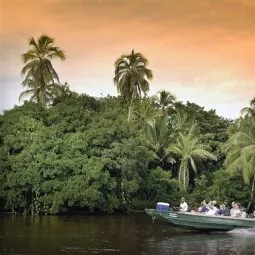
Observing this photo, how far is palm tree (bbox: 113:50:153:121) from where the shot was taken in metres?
44.0

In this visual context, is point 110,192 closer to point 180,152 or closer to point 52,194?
point 52,194

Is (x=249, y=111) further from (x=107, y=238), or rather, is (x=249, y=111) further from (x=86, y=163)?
(x=107, y=238)

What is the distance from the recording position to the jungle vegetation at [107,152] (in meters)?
32.7

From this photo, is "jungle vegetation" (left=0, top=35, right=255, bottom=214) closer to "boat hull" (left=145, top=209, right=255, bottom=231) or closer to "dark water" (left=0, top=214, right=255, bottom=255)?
"dark water" (left=0, top=214, right=255, bottom=255)

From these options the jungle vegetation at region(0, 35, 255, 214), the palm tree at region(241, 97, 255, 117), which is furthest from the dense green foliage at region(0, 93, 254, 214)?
the palm tree at region(241, 97, 255, 117)

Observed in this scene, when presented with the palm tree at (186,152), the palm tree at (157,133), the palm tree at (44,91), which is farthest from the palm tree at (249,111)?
the palm tree at (44,91)

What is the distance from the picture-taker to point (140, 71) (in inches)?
1740

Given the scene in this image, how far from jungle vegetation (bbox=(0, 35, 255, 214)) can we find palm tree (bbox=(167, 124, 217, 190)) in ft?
0.24

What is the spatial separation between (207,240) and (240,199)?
1256 cm

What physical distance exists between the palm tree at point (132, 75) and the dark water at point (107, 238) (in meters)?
15.6

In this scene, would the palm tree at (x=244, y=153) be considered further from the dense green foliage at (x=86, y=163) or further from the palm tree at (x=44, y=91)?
the palm tree at (x=44, y=91)

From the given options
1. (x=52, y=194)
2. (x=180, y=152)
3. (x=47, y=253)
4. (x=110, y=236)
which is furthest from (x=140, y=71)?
(x=47, y=253)

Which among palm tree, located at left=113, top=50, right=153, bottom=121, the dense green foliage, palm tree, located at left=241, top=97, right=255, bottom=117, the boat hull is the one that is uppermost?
palm tree, located at left=113, top=50, right=153, bottom=121

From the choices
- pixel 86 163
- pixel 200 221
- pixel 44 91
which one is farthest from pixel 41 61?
pixel 200 221
